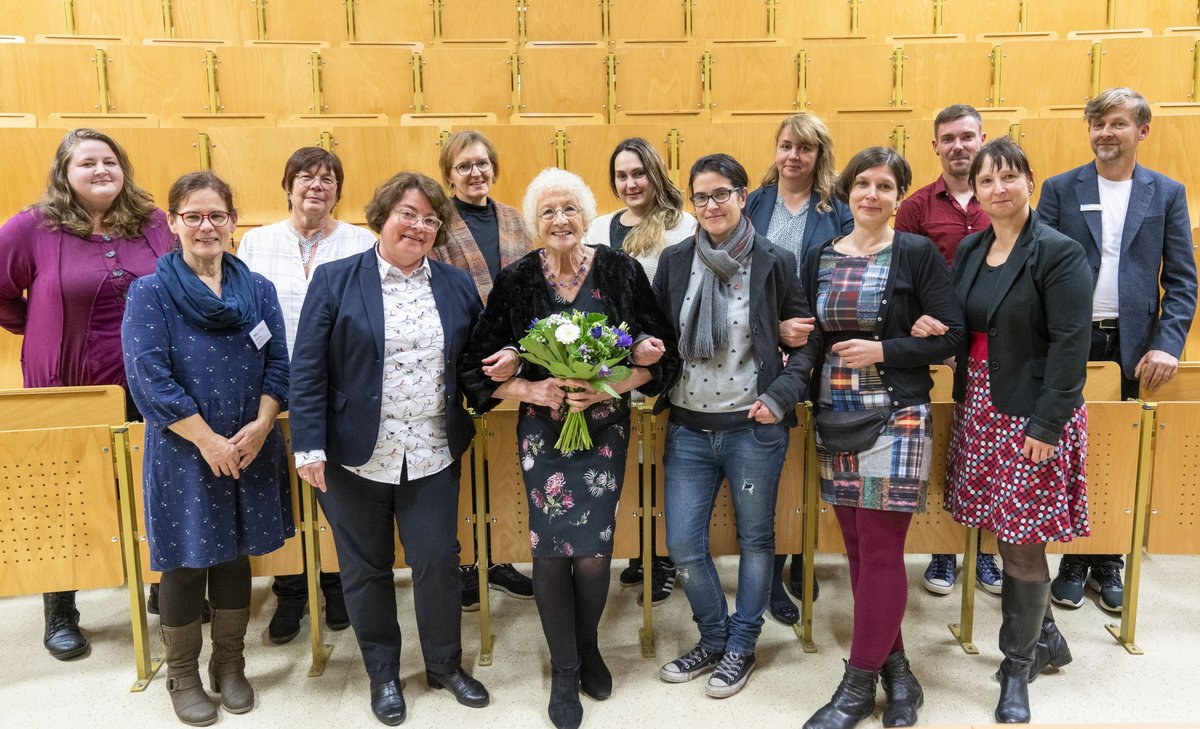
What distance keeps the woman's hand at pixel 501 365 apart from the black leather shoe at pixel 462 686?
2.81ft

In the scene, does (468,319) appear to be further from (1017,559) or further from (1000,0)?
(1000,0)

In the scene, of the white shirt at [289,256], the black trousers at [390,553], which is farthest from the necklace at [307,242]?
the black trousers at [390,553]

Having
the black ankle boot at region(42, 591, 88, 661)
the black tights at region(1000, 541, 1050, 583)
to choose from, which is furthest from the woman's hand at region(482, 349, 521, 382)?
the black ankle boot at region(42, 591, 88, 661)

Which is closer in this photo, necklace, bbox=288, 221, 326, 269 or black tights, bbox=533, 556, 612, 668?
black tights, bbox=533, 556, 612, 668

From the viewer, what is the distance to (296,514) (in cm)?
219

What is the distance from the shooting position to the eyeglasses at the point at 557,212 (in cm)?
181

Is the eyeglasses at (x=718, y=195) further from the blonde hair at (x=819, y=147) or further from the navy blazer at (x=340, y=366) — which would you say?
the navy blazer at (x=340, y=366)

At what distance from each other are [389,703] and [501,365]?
3.09 ft

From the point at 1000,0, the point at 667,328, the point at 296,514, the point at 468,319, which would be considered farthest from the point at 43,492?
the point at 1000,0

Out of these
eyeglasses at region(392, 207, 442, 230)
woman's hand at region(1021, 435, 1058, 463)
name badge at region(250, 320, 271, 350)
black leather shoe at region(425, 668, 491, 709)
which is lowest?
black leather shoe at region(425, 668, 491, 709)

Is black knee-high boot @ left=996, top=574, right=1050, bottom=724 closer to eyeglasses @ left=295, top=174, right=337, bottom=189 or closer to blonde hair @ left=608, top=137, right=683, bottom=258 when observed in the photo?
blonde hair @ left=608, top=137, right=683, bottom=258

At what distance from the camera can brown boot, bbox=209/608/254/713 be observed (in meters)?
2.01

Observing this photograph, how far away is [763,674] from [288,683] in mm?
1334

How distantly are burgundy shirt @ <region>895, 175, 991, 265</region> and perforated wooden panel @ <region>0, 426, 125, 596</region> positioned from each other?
7.94 ft
